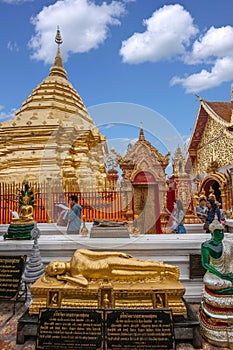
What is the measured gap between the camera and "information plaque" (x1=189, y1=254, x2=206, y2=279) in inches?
149

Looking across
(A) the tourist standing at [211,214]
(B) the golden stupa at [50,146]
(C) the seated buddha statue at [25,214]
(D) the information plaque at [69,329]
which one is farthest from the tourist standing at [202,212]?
(B) the golden stupa at [50,146]

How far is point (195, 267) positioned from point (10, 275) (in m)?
2.79

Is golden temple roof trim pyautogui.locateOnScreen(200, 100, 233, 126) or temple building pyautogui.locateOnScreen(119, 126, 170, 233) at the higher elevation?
golden temple roof trim pyautogui.locateOnScreen(200, 100, 233, 126)

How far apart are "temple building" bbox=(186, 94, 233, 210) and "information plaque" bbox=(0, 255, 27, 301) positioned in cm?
993

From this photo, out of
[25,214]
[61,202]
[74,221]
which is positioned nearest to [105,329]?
[74,221]

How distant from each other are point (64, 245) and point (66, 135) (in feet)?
36.5

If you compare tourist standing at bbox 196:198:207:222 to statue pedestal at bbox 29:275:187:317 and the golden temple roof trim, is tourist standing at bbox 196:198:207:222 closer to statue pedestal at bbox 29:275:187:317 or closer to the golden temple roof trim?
statue pedestal at bbox 29:275:187:317

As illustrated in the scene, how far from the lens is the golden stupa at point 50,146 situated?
13.1 m

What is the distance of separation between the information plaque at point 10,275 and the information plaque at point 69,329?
1.00 m

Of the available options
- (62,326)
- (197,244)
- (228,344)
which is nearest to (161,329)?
(228,344)

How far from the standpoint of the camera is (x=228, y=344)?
105 inches

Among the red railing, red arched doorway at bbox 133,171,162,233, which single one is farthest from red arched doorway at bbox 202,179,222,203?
the red railing

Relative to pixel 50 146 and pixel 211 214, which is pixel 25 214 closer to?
pixel 211 214

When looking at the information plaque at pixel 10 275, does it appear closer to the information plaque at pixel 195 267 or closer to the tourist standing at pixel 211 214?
the information plaque at pixel 195 267
